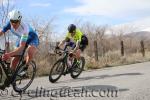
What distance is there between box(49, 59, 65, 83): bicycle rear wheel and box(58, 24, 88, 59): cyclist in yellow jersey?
2.37 feet

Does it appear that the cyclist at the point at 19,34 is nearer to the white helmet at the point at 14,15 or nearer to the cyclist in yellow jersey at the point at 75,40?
the white helmet at the point at 14,15

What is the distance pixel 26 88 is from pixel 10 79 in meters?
0.82

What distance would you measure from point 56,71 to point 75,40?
4.58ft

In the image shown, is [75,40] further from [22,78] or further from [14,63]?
[14,63]

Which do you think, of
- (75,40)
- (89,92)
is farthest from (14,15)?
(75,40)

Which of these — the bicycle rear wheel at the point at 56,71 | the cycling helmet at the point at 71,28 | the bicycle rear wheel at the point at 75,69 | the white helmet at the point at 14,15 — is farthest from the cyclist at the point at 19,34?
the bicycle rear wheel at the point at 75,69

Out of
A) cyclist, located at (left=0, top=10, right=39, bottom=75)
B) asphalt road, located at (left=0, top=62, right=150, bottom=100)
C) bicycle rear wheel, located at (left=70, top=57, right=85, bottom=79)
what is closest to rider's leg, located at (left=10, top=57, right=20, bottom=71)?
cyclist, located at (left=0, top=10, right=39, bottom=75)

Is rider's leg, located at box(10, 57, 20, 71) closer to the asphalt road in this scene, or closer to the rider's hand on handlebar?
the rider's hand on handlebar

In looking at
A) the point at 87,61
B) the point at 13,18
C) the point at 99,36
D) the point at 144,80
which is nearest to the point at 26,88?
the point at 13,18

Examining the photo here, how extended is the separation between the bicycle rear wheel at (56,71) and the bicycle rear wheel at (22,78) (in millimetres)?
1707

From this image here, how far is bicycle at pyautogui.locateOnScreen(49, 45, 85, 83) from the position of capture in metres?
11.9

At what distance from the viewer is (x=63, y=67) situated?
12.2 m

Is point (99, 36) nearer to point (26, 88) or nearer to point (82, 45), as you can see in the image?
point (82, 45)

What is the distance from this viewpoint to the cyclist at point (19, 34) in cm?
909
